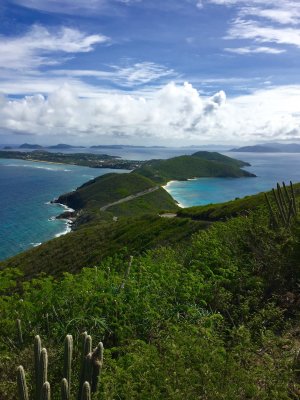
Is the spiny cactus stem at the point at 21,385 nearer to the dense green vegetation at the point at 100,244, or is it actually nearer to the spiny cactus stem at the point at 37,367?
the spiny cactus stem at the point at 37,367

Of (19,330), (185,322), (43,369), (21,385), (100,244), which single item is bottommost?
(100,244)

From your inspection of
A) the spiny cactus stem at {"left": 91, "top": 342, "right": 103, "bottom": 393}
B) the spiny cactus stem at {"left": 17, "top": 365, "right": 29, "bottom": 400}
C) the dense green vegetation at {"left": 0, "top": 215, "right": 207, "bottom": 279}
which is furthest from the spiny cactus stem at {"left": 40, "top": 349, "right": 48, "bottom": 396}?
the dense green vegetation at {"left": 0, "top": 215, "right": 207, "bottom": 279}

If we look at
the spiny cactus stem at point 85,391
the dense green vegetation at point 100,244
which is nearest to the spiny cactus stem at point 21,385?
the spiny cactus stem at point 85,391

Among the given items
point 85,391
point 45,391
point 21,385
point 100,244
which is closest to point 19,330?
point 21,385

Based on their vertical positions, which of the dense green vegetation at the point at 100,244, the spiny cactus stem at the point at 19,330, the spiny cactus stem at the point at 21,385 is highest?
the spiny cactus stem at the point at 21,385

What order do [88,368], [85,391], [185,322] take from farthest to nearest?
[185,322] → [88,368] → [85,391]

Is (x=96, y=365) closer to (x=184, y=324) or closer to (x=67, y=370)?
(x=67, y=370)

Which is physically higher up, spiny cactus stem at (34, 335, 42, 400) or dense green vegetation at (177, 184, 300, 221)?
spiny cactus stem at (34, 335, 42, 400)

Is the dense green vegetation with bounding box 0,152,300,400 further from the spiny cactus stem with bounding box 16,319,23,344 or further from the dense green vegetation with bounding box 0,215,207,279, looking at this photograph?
the dense green vegetation with bounding box 0,215,207,279
